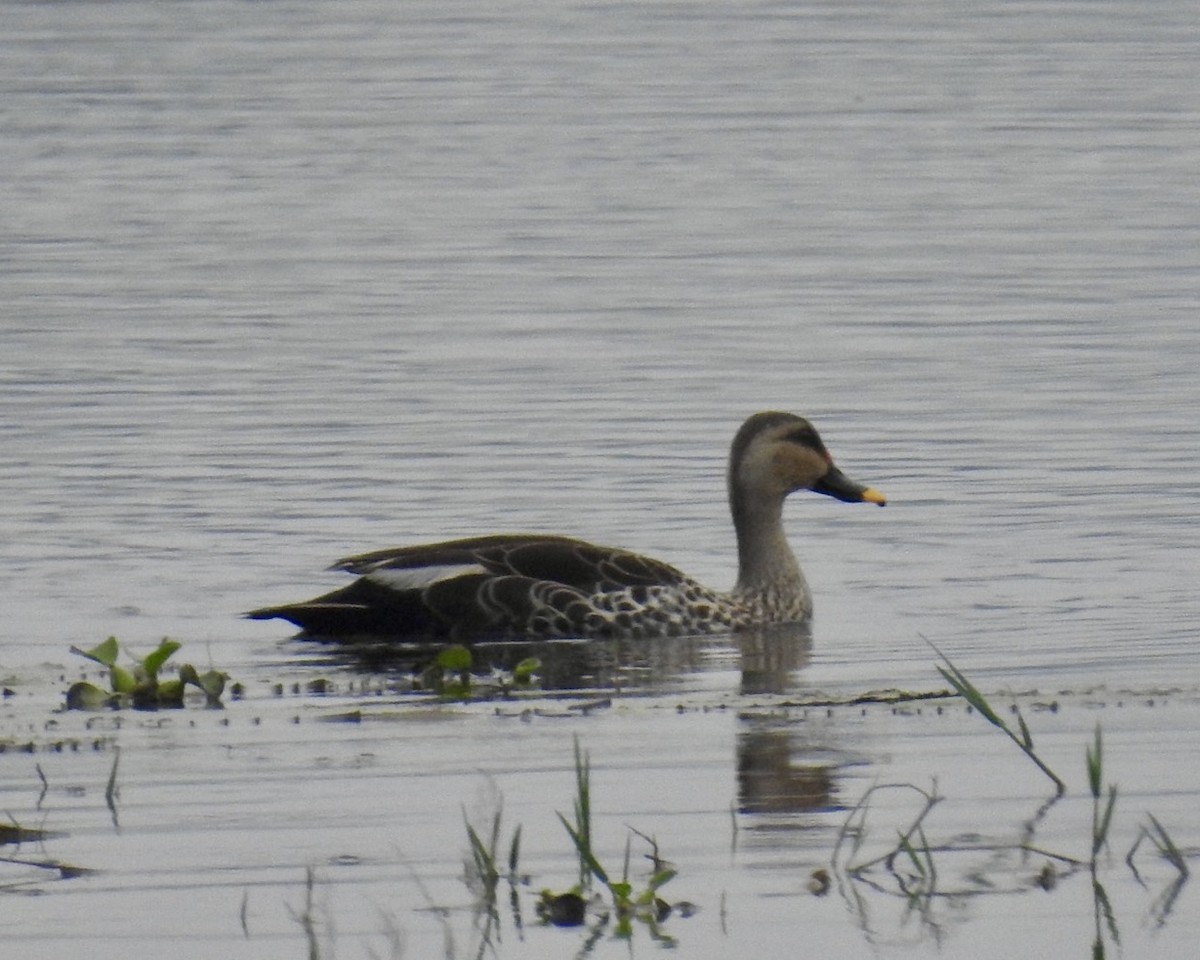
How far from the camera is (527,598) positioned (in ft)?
39.8

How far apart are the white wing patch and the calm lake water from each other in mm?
538

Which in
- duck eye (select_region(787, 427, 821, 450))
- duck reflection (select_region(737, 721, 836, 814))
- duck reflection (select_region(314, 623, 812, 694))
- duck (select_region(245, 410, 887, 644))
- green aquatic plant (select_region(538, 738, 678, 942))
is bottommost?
green aquatic plant (select_region(538, 738, 678, 942))

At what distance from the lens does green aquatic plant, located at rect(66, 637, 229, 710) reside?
9984mm

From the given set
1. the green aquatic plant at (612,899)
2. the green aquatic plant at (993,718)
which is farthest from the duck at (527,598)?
the green aquatic plant at (612,899)

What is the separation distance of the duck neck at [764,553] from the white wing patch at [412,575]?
1.32 m

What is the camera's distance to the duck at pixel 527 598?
1195 centimetres

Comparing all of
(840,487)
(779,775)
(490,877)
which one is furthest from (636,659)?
(490,877)

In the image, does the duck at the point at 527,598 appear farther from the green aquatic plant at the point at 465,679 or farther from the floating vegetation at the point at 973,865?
the floating vegetation at the point at 973,865

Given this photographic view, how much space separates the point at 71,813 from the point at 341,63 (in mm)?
37298

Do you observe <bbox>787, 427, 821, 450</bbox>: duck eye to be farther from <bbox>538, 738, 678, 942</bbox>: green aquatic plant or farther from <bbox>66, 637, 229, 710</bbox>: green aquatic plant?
<bbox>538, 738, 678, 942</bbox>: green aquatic plant

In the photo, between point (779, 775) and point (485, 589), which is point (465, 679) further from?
point (779, 775)

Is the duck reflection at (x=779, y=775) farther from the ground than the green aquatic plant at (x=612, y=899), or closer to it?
farther from the ground

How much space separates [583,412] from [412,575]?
18.6 feet

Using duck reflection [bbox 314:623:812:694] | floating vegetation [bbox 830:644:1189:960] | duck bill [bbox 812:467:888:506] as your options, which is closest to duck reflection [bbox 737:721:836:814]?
floating vegetation [bbox 830:644:1189:960]
